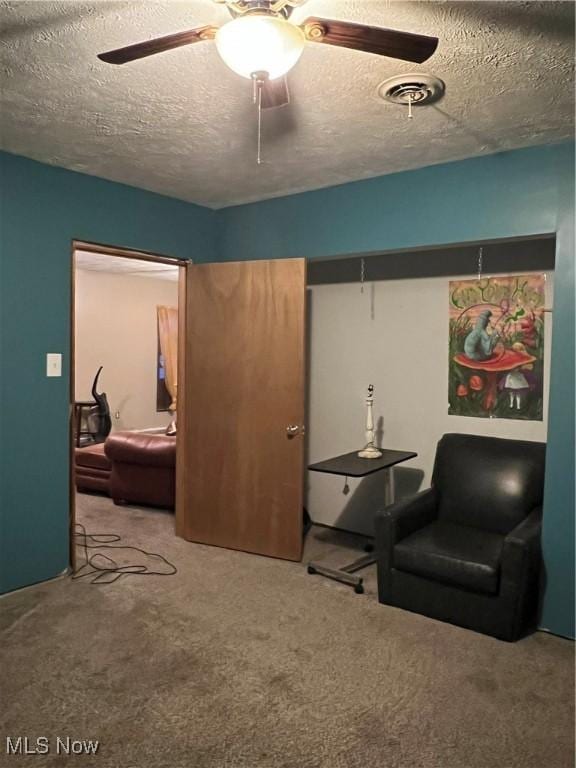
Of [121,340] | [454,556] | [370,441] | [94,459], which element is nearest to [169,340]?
[121,340]

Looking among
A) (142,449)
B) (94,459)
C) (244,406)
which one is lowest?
(94,459)

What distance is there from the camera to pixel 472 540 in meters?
3.12

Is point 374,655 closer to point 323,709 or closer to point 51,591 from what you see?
point 323,709

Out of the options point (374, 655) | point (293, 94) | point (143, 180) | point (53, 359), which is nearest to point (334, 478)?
point (374, 655)

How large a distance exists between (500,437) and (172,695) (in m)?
2.45

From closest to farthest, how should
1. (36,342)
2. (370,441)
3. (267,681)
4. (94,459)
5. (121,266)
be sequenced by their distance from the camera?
1. (267,681)
2. (36,342)
3. (370,441)
4. (94,459)
5. (121,266)

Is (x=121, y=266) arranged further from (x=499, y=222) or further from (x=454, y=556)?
(x=454, y=556)

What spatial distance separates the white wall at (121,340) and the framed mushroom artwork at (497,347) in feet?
15.5

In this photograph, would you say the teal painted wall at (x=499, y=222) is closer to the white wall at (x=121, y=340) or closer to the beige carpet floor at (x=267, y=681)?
the beige carpet floor at (x=267, y=681)

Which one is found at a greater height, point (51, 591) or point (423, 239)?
point (423, 239)

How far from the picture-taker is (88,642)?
277 centimetres

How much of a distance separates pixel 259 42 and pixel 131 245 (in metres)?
2.45

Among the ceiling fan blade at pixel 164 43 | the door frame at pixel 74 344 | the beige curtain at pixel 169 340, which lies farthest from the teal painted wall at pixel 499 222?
the beige curtain at pixel 169 340

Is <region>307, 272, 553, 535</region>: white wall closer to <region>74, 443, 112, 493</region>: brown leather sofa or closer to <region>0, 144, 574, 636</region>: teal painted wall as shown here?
<region>0, 144, 574, 636</region>: teal painted wall
